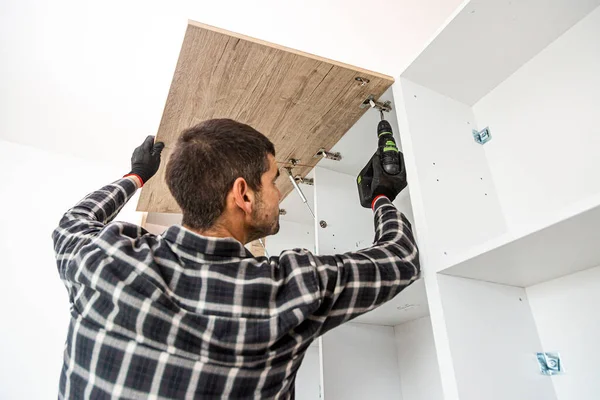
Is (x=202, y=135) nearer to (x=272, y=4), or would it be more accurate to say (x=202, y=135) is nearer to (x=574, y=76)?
(x=574, y=76)

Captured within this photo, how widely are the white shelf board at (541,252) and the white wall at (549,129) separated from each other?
0.40 ft

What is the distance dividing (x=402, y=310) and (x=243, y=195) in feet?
2.25

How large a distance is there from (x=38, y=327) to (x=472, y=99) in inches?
79.7

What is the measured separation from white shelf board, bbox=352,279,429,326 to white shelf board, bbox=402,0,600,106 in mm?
536

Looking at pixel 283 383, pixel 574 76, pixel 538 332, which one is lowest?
pixel 283 383

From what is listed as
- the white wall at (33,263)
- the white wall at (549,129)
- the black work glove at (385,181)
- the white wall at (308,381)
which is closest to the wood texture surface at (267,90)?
the black work glove at (385,181)

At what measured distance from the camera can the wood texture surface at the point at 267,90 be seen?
92 cm

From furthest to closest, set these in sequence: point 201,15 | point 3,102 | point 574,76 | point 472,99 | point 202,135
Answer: point 3,102 → point 201,15 → point 472,99 → point 574,76 → point 202,135

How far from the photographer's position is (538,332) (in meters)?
0.82

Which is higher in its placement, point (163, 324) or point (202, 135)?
point (202, 135)

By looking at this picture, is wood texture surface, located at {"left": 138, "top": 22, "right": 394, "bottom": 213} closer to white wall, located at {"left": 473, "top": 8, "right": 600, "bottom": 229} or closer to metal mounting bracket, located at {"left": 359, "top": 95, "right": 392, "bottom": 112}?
metal mounting bracket, located at {"left": 359, "top": 95, "right": 392, "bottom": 112}

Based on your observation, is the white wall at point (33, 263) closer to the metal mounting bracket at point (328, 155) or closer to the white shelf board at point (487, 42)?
the metal mounting bracket at point (328, 155)

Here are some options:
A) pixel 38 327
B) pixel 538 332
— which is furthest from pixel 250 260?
pixel 38 327

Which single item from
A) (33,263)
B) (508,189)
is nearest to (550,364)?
(508,189)
